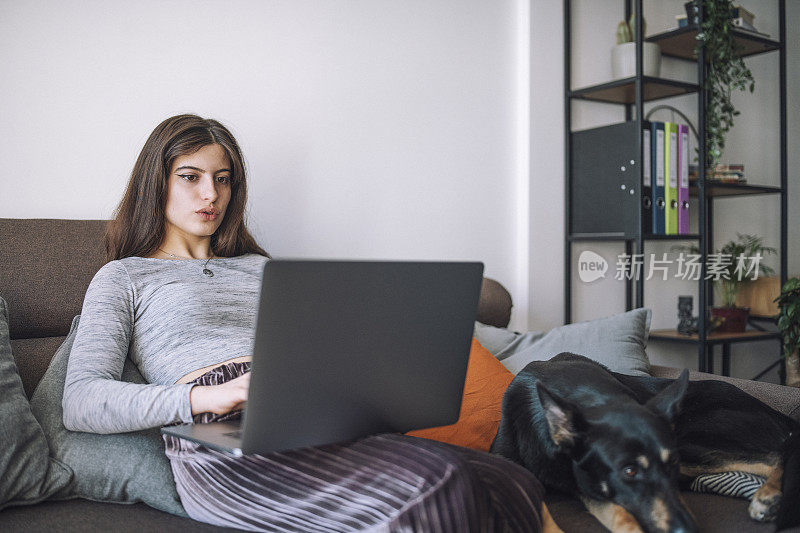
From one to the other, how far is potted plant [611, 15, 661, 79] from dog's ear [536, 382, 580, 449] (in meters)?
2.02

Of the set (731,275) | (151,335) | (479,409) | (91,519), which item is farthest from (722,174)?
(91,519)

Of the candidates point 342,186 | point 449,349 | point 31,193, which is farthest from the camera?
point 342,186

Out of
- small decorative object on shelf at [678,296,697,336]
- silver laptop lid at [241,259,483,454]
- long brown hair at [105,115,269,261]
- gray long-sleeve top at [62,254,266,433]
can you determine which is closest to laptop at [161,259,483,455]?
silver laptop lid at [241,259,483,454]

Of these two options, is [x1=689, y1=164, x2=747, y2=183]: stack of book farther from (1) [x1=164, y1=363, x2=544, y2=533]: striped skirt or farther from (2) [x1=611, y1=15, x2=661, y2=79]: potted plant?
(1) [x1=164, y1=363, x2=544, y2=533]: striped skirt

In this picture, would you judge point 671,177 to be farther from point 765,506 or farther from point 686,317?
point 765,506

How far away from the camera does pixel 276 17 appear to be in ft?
6.98

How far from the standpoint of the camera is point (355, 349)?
3.13 ft

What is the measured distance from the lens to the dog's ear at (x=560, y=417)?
1.11m

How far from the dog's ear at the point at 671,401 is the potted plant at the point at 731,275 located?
201cm

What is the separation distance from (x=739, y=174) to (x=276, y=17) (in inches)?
84.3

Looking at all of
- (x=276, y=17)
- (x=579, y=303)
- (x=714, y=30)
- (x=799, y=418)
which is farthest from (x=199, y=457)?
(x=714, y=30)

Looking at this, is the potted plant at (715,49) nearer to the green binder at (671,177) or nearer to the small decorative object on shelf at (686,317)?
the green binder at (671,177)

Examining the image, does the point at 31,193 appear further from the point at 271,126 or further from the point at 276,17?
the point at 276,17

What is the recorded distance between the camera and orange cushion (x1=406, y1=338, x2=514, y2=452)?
1.47 meters
